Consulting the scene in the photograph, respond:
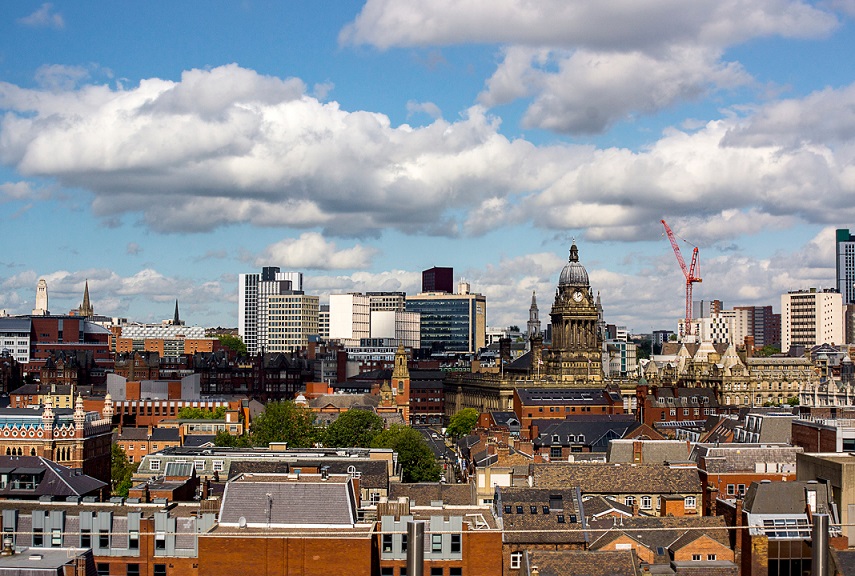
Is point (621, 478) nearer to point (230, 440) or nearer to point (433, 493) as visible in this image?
point (433, 493)

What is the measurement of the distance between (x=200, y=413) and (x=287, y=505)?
4672 inches

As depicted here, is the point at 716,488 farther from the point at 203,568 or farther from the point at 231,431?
the point at 231,431

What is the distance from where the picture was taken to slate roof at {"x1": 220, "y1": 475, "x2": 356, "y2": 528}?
60406mm

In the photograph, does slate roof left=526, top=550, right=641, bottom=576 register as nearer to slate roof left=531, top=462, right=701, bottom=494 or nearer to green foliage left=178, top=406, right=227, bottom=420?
slate roof left=531, top=462, right=701, bottom=494

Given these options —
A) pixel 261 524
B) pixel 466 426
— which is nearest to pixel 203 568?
pixel 261 524

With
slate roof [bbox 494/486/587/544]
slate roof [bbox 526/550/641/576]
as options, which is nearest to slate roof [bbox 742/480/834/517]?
slate roof [bbox 526/550/641/576]

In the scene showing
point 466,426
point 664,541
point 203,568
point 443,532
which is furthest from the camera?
point 466,426

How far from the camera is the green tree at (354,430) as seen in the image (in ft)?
492

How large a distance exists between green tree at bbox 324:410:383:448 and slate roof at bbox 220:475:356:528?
8516cm

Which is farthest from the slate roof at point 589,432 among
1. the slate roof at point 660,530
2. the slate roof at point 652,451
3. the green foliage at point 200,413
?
the slate roof at point 660,530

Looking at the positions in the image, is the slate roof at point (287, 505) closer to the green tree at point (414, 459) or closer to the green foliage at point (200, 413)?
the green tree at point (414, 459)

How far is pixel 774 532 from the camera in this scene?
210 feet

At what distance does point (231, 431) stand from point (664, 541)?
94.5m

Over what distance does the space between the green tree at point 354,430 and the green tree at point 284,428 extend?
6.99 feet
